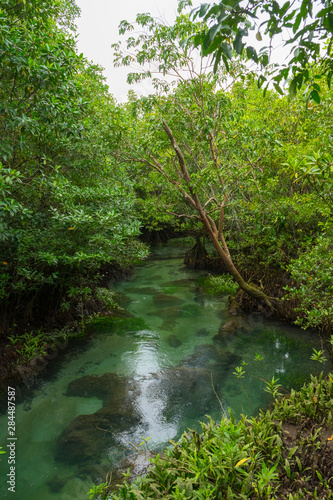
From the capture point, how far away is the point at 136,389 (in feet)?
19.9

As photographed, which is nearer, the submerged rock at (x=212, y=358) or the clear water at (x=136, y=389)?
the clear water at (x=136, y=389)

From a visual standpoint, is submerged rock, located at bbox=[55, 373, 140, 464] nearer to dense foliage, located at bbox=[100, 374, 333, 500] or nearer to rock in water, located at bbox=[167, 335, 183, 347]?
dense foliage, located at bbox=[100, 374, 333, 500]

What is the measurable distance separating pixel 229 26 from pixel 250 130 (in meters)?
5.75

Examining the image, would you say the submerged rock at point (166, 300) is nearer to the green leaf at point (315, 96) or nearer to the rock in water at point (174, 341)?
the rock in water at point (174, 341)

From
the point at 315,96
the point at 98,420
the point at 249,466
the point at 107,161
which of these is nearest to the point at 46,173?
the point at 107,161

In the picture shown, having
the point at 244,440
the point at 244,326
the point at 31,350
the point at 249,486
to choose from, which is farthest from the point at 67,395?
the point at 244,326

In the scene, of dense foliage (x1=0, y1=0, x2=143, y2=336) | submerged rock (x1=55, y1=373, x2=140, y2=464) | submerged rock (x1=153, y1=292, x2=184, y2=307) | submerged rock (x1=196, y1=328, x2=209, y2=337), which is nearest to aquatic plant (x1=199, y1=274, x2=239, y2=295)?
submerged rock (x1=153, y1=292, x2=184, y2=307)

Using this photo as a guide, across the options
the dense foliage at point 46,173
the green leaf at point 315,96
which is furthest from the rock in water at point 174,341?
the green leaf at point 315,96

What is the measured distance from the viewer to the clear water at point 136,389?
4.30 meters

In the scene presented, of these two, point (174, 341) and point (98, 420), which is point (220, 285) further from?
point (98, 420)

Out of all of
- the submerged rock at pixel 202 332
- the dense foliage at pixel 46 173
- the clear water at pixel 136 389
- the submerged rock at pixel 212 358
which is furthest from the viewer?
the submerged rock at pixel 202 332

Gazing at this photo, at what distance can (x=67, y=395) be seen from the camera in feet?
19.1

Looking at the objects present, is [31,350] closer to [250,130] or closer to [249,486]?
[249,486]

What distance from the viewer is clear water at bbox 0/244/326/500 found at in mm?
4297
